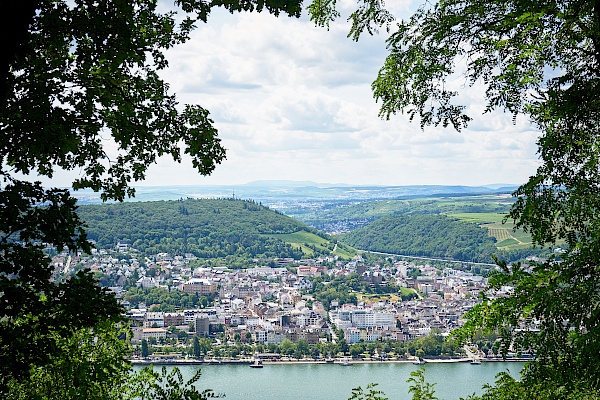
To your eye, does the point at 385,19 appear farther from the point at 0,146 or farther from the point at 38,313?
the point at 38,313

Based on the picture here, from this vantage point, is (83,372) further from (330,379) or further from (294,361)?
(294,361)

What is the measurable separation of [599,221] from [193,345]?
2564 centimetres

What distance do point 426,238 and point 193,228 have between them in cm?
2438

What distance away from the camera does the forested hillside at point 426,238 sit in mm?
59062

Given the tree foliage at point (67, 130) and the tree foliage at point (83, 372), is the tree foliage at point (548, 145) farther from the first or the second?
the tree foliage at point (83, 372)

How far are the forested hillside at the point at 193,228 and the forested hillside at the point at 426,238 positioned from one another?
8.88 metres

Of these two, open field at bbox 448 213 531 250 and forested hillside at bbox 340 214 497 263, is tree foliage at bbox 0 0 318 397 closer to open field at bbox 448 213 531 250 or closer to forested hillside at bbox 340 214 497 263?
open field at bbox 448 213 531 250

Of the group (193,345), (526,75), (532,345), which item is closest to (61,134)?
(526,75)

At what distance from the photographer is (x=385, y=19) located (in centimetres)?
295

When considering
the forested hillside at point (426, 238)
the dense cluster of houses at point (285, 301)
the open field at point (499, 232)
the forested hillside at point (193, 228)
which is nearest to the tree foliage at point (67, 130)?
the dense cluster of houses at point (285, 301)

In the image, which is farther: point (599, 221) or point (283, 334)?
point (283, 334)

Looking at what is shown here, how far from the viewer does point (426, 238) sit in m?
65.9

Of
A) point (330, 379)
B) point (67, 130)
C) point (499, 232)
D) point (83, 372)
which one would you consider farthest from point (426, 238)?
point (67, 130)

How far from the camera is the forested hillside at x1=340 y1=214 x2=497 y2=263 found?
194 ft
